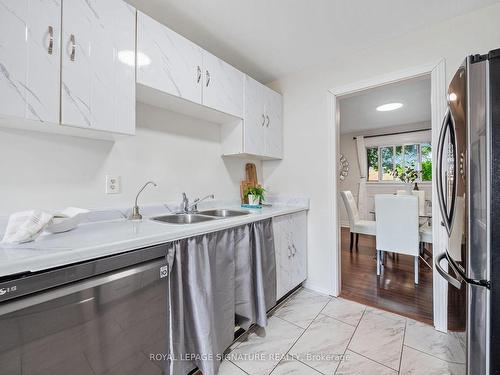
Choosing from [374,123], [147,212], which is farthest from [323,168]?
[374,123]

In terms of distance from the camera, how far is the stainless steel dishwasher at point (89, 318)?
0.69 meters

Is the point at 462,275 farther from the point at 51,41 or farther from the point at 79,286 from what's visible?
the point at 51,41

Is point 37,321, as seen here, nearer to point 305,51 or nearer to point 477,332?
point 477,332

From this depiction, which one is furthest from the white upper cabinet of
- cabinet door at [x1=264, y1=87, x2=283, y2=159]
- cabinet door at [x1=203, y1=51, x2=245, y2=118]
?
cabinet door at [x1=203, y1=51, x2=245, y2=118]

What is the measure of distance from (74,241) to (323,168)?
1980 millimetres

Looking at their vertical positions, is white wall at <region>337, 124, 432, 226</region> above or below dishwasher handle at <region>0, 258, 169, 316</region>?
above

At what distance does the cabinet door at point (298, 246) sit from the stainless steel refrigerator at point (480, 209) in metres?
1.26

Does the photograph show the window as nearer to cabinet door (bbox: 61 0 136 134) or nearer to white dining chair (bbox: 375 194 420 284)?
white dining chair (bbox: 375 194 420 284)

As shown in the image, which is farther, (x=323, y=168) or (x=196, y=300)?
(x=323, y=168)

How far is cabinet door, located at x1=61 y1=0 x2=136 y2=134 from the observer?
107cm

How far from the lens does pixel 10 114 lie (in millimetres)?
935

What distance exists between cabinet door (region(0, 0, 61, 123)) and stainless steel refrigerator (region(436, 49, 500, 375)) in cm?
175

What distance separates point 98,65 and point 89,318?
1.15 m

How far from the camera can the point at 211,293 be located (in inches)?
48.7
